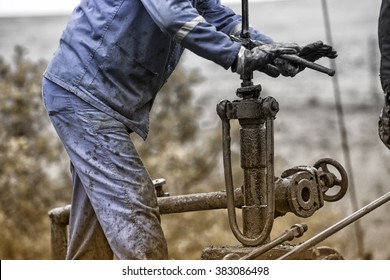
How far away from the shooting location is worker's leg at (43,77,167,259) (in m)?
2.82

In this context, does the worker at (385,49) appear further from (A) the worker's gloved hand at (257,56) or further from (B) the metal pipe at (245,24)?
(B) the metal pipe at (245,24)

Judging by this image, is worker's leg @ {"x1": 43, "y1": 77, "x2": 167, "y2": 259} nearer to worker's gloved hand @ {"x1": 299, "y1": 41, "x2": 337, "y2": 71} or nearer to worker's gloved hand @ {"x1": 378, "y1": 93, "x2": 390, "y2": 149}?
worker's gloved hand @ {"x1": 299, "y1": 41, "x2": 337, "y2": 71}

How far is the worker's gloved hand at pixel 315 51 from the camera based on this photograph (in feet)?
9.58

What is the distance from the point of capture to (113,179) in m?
2.83

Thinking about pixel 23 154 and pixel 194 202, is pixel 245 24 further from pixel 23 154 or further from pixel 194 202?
pixel 23 154

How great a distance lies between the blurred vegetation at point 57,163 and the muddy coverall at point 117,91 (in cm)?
154

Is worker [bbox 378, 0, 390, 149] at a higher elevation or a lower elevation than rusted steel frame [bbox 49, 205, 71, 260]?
higher

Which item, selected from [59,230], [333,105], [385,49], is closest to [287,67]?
[385,49]

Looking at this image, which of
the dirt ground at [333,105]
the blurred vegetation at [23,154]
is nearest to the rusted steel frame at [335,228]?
the dirt ground at [333,105]

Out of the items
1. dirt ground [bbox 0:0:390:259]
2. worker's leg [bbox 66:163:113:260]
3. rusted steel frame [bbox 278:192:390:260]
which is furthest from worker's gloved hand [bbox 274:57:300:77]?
dirt ground [bbox 0:0:390:259]

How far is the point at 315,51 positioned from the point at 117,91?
2.09 feet
